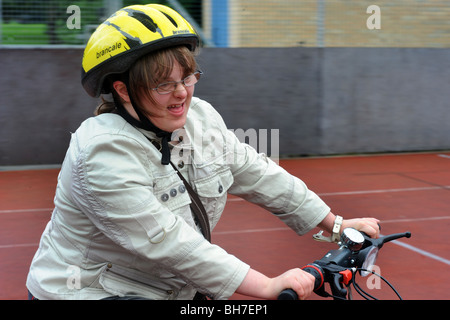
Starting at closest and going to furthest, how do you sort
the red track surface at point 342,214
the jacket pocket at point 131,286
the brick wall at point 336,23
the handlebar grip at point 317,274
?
the handlebar grip at point 317,274
the jacket pocket at point 131,286
the red track surface at point 342,214
the brick wall at point 336,23

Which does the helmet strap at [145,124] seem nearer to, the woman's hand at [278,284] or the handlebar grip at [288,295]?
the woman's hand at [278,284]

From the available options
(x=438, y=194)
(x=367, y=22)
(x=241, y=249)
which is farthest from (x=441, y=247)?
(x=367, y=22)

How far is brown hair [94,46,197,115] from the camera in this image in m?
2.12

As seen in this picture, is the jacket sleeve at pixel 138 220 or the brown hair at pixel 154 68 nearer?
the jacket sleeve at pixel 138 220

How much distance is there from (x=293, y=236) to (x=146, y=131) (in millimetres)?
3585

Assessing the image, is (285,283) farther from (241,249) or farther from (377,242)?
(241,249)

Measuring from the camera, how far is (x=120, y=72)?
2178mm

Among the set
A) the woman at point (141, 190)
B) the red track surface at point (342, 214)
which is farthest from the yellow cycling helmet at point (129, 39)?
the red track surface at point (342, 214)

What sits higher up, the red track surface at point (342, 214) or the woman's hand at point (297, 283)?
the woman's hand at point (297, 283)

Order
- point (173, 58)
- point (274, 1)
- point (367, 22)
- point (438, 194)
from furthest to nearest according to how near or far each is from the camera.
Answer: point (367, 22) < point (274, 1) < point (438, 194) < point (173, 58)

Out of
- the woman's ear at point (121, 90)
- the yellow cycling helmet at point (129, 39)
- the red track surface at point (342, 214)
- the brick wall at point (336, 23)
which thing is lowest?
the red track surface at point (342, 214)

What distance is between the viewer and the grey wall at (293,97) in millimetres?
8789

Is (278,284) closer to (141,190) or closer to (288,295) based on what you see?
(288,295)

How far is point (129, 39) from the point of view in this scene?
6.99ft
